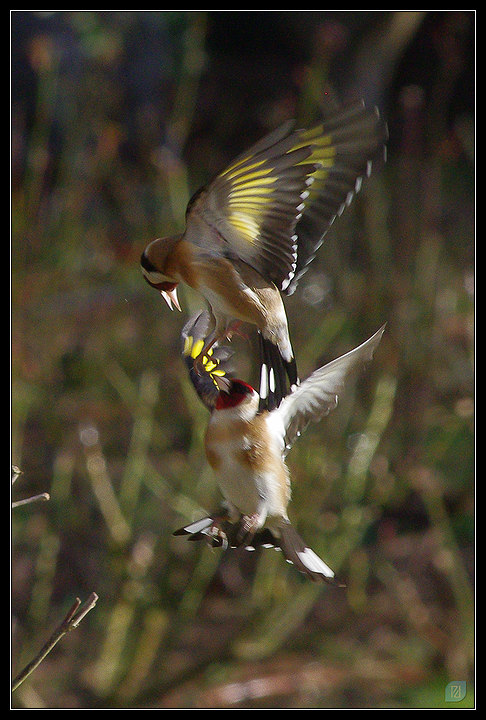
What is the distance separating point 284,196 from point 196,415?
3.60 feet

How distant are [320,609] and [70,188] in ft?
4.97

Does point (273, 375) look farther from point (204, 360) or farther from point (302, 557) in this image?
point (302, 557)

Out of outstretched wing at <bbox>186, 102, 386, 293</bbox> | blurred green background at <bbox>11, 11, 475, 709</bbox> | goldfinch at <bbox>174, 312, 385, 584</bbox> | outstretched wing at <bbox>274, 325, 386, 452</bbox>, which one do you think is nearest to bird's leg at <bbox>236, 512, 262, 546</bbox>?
goldfinch at <bbox>174, 312, 385, 584</bbox>

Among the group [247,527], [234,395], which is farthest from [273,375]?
[247,527]

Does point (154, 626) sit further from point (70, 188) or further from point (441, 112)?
point (441, 112)

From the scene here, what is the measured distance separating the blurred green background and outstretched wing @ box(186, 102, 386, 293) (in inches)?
37.1

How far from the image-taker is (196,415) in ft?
6.06

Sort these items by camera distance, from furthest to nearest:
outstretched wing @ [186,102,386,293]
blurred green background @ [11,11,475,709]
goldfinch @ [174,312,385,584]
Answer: blurred green background @ [11,11,475,709], goldfinch @ [174,312,385,584], outstretched wing @ [186,102,386,293]

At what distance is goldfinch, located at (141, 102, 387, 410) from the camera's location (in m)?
0.76

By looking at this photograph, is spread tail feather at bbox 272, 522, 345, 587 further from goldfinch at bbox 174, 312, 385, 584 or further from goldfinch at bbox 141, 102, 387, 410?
goldfinch at bbox 141, 102, 387, 410

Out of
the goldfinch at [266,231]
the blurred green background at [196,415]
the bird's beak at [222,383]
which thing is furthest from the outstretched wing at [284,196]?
the blurred green background at [196,415]

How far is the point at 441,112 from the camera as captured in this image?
116 inches

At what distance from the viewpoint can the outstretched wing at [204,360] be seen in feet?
2.82

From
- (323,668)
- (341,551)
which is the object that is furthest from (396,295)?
(323,668)
